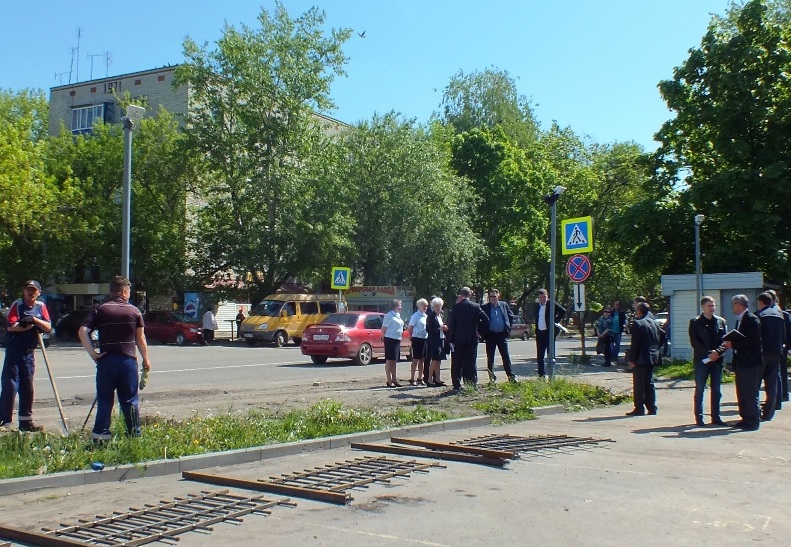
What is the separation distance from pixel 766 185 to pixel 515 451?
19.4 metres

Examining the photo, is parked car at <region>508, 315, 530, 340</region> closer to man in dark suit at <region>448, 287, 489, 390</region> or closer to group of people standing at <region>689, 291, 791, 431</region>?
man in dark suit at <region>448, 287, 489, 390</region>

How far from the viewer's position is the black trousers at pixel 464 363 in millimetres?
14961

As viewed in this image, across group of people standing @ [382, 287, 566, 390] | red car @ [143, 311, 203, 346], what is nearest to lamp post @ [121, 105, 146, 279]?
group of people standing @ [382, 287, 566, 390]

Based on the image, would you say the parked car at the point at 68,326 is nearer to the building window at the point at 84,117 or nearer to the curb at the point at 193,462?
the building window at the point at 84,117

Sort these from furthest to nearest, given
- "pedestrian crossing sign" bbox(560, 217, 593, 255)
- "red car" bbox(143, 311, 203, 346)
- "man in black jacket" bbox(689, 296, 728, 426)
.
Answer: "red car" bbox(143, 311, 203, 346) → "pedestrian crossing sign" bbox(560, 217, 593, 255) → "man in black jacket" bbox(689, 296, 728, 426)

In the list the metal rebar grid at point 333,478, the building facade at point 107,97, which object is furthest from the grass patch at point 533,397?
the building facade at point 107,97

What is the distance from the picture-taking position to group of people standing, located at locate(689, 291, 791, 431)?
37.8ft

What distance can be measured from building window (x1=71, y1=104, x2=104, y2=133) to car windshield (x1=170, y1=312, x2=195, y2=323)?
21801 mm

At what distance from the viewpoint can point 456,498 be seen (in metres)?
7.23

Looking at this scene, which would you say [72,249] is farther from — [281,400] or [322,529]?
[322,529]

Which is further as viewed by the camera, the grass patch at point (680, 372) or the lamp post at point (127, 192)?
the grass patch at point (680, 372)

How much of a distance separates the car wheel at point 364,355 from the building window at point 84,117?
3739 centimetres

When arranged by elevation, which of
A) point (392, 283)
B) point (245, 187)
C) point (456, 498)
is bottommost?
point (456, 498)

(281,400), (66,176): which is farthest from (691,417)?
(66,176)
